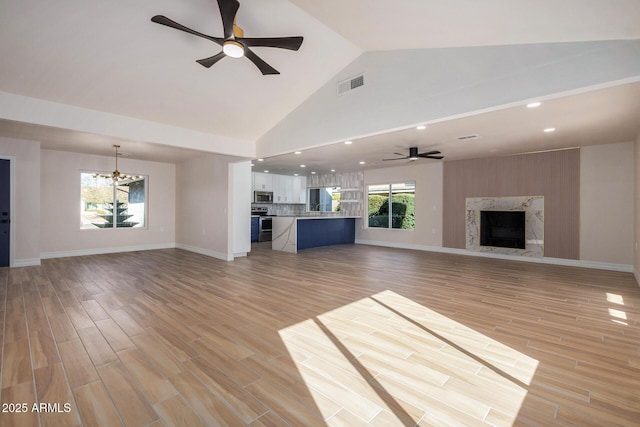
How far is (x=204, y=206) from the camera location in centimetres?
745

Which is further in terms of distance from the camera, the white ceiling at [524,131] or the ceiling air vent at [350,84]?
the ceiling air vent at [350,84]

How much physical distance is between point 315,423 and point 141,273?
4.73 metres

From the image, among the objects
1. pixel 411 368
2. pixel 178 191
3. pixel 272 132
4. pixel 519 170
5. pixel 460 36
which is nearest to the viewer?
pixel 411 368

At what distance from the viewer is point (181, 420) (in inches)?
62.2

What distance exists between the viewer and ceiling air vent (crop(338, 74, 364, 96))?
4340 millimetres

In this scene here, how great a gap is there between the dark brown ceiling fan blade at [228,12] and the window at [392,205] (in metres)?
7.01

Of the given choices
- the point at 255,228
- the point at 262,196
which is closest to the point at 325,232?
the point at 255,228

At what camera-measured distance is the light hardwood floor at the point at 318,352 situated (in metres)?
1.68

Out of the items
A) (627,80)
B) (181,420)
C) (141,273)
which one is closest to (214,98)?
(141,273)

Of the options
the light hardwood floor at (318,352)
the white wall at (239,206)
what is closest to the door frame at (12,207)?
the light hardwood floor at (318,352)

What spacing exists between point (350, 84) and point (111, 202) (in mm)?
6917

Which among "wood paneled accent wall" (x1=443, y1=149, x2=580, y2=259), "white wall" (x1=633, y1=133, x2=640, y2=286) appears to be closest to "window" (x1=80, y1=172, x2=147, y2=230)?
"wood paneled accent wall" (x1=443, y1=149, x2=580, y2=259)

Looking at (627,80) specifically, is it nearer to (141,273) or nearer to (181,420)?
(181,420)

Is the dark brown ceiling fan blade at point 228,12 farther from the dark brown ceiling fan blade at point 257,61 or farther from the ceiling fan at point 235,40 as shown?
the dark brown ceiling fan blade at point 257,61
